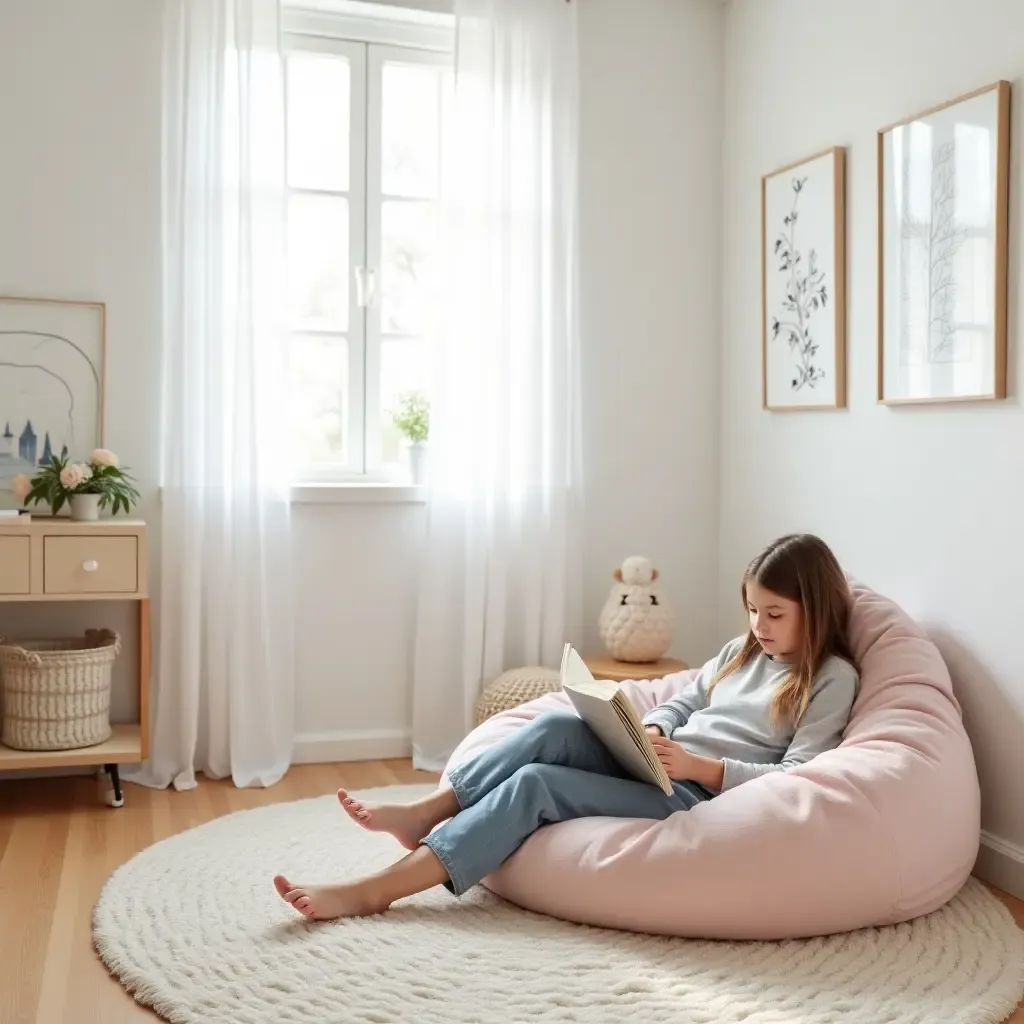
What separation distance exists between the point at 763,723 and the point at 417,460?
1624 millimetres

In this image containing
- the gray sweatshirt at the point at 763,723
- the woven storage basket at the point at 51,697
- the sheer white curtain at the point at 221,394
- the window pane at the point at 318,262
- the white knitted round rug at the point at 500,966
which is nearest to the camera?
the white knitted round rug at the point at 500,966

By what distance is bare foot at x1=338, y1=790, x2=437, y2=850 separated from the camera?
2.54 metres

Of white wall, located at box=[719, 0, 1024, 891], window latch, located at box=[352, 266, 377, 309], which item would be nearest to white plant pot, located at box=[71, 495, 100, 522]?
window latch, located at box=[352, 266, 377, 309]

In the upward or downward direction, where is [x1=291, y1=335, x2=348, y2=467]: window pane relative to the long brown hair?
upward

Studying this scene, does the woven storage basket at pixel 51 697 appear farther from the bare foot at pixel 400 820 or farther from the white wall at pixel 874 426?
the white wall at pixel 874 426

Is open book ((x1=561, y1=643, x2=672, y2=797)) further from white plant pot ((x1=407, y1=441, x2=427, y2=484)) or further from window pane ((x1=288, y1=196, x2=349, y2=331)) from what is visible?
window pane ((x1=288, y1=196, x2=349, y2=331))

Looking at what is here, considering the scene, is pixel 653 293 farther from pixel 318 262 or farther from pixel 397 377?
pixel 318 262

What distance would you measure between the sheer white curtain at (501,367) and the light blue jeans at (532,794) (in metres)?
1.22

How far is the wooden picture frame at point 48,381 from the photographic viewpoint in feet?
11.5

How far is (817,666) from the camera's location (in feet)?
8.92

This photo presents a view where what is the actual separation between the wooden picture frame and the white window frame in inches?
26.8

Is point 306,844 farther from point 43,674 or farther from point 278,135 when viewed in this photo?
point 278,135

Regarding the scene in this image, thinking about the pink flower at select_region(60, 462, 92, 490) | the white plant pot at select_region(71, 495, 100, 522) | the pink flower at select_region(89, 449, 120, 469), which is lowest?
the white plant pot at select_region(71, 495, 100, 522)

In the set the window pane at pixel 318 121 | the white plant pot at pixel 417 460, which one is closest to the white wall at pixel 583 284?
the white plant pot at pixel 417 460
